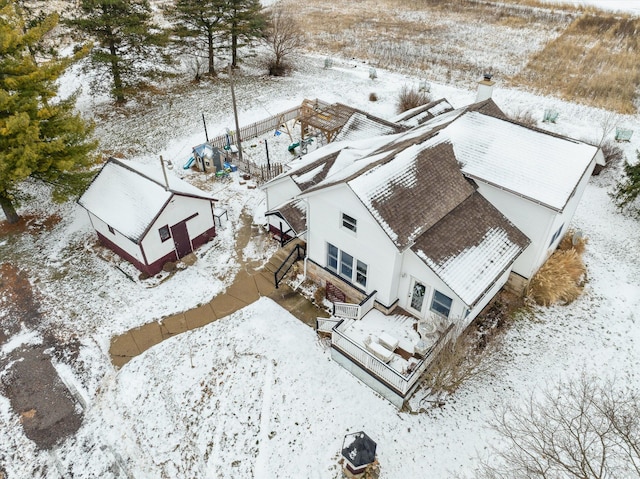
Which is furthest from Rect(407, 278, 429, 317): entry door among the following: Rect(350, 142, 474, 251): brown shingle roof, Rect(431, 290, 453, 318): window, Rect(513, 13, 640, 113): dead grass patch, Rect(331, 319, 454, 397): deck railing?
Rect(513, 13, 640, 113): dead grass patch

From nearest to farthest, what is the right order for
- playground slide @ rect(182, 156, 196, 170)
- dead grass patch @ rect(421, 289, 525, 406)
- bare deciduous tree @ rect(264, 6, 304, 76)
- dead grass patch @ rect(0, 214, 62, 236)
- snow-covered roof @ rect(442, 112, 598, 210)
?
dead grass patch @ rect(421, 289, 525, 406) < snow-covered roof @ rect(442, 112, 598, 210) < dead grass patch @ rect(0, 214, 62, 236) < playground slide @ rect(182, 156, 196, 170) < bare deciduous tree @ rect(264, 6, 304, 76)

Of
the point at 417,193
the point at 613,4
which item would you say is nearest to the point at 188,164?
the point at 417,193

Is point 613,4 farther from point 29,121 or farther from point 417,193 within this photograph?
point 29,121

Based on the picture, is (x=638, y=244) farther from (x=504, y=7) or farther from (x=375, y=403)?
(x=504, y=7)

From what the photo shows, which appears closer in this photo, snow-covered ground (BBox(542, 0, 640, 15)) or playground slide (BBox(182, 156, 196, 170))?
playground slide (BBox(182, 156, 196, 170))

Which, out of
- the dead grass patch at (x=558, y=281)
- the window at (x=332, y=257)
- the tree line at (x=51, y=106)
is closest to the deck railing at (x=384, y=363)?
the window at (x=332, y=257)

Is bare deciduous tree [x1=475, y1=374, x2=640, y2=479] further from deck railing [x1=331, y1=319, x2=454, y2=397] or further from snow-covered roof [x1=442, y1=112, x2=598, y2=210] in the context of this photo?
snow-covered roof [x1=442, y1=112, x2=598, y2=210]

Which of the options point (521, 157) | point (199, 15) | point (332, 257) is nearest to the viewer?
point (521, 157)
